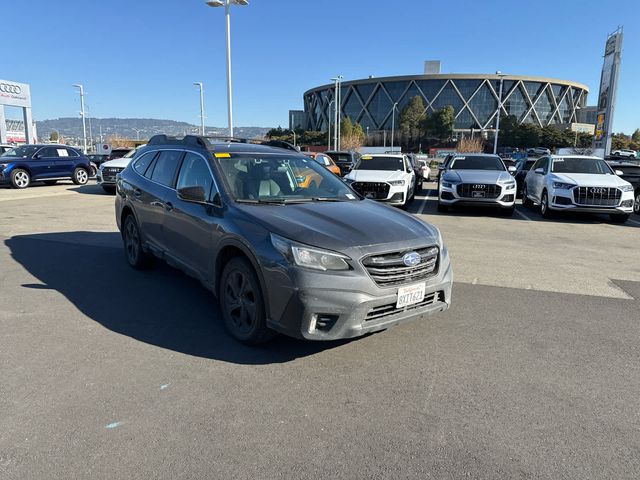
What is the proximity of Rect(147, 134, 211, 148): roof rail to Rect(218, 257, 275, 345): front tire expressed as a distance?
1.59 meters

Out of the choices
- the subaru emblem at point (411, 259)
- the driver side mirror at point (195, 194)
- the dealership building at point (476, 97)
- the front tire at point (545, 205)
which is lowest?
the front tire at point (545, 205)

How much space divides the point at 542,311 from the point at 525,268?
80.4 inches

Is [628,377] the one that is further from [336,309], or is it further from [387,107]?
[387,107]

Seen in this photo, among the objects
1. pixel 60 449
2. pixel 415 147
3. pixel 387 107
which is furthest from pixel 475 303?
pixel 387 107

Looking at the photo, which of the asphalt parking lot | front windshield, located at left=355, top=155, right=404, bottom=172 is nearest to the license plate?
the asphalt parking lot

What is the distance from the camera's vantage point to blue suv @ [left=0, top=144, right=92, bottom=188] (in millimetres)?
17984

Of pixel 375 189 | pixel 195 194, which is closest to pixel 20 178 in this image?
pixel 375 189

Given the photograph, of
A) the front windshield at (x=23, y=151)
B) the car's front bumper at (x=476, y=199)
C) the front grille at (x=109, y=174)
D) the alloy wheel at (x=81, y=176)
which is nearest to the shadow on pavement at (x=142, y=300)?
the car's front bumper at (x=476, y=199)

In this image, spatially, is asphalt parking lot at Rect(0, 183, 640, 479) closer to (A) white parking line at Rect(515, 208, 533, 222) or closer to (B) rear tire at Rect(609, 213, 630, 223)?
(B) rear tire at Rect(609, 213, 630, 223)

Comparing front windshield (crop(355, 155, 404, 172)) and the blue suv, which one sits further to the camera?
the blue suv

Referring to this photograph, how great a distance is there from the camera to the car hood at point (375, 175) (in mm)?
12992

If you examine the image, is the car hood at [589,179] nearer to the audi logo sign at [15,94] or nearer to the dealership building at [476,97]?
the audi logo sign at [15,94]

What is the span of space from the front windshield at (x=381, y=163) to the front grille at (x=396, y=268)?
1099 cm

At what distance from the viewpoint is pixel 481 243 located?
887 cm
